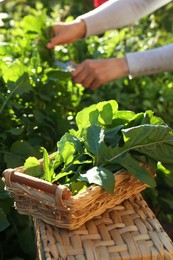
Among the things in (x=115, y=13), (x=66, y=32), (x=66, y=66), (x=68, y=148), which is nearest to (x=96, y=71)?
(x=66, y=66)

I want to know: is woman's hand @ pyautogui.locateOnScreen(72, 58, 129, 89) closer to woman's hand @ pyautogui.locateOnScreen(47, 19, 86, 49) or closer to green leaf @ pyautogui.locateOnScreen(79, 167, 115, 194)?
woman's hand @ pyautogui.locateOnScreen(47, 19, 86, 49)

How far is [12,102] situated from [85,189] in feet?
2.71

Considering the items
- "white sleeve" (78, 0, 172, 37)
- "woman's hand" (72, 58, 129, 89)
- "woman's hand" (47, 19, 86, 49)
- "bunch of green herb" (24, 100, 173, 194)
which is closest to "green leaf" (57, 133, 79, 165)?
"bunch of green herb" (24, 100, 173, 194)

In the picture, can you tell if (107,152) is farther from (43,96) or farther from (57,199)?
(43,96)

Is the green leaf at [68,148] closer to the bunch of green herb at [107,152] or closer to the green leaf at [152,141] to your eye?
the bunch of green herb at [107,152]

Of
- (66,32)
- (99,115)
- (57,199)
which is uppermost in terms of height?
(66,32)

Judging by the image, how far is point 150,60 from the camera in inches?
120

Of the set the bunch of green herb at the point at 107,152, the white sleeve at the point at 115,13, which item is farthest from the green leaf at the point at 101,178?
the white sleeve at the point at 115,13

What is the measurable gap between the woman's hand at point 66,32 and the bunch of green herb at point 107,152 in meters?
1.22

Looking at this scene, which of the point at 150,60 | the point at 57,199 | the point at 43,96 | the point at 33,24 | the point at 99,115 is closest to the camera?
the point at 57,199

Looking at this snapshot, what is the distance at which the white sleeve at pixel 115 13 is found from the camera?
322 centimetres

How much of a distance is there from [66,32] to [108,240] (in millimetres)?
1534

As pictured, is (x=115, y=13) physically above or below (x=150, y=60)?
above

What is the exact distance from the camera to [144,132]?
188 cm
